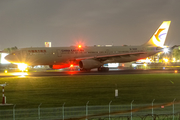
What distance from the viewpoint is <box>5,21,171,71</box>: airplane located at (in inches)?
2178

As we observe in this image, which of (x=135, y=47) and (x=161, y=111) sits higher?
(x=135, y=47)

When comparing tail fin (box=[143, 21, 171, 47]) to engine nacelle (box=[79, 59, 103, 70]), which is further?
tail fin (box=[143, 21, 171, 47])

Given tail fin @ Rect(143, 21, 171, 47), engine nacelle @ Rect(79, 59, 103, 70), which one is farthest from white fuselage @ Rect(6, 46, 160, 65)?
tail fin @ Rect(143, 21, 171, 47)

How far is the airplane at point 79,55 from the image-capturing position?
55.3 metres

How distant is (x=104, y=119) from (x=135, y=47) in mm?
49682

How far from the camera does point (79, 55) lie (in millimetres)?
57812

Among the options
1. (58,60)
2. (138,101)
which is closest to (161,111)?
(138,101)

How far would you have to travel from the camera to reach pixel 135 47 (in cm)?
6231

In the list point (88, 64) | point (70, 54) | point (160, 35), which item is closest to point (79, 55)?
point (70, 54)

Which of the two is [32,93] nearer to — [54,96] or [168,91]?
[54,96]

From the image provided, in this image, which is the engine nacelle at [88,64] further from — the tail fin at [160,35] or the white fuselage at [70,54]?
the tail fin at [160,35]

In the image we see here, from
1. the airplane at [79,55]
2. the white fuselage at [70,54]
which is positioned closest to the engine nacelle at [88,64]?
the airplane at [79,55]

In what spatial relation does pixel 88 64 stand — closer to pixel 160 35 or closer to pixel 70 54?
pixel 70 54

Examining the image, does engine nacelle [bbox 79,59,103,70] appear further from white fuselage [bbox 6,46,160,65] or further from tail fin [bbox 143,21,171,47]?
tail fin [bbox 143,21,171,47]
